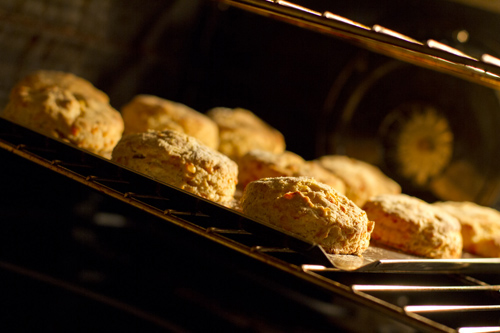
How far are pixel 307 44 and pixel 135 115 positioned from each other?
1.62 metres

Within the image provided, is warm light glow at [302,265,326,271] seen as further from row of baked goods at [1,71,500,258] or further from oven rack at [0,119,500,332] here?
row of baked goods at [1,71,500,258]

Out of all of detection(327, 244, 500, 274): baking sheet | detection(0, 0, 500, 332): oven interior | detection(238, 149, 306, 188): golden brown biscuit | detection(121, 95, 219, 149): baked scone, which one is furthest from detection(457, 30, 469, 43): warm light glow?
detection(327, 244, 500, 274): baking sheet

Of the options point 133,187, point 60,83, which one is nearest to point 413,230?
point 133,187

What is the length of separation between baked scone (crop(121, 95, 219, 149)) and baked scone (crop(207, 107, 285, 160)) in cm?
18

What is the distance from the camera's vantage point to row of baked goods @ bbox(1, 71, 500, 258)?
47.9 inches

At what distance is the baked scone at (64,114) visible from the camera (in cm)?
154

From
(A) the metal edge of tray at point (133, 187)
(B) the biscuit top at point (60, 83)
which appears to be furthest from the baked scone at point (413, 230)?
(B) the biscuit top at point (60, 83)

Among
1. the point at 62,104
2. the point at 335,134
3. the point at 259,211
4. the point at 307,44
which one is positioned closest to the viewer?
the point at 259,211

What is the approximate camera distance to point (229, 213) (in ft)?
3.42

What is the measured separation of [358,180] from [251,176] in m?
0.50

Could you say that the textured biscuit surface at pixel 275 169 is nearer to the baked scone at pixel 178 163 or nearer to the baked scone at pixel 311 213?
the baked scone at pixel 178 163

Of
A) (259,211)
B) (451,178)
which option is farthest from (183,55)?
(259,211)

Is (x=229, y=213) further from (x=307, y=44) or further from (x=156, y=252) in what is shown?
(x=307, y=44)

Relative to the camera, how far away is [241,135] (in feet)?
7.32
